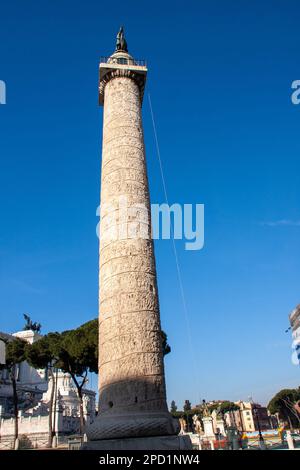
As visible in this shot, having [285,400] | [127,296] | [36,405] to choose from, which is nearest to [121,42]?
[127,296]

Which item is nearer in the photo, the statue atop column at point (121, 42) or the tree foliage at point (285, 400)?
the statue atop column at point (121, 42)

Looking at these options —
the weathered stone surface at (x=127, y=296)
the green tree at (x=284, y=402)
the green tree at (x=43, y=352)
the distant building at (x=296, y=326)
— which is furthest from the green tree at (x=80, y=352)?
the green tree at (x=284, y=402)

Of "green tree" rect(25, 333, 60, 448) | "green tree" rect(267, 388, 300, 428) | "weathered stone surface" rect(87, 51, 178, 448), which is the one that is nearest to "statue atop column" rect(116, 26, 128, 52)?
"weathered stone surface" rect(87, 51, 178, 448)

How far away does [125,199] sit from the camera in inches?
361

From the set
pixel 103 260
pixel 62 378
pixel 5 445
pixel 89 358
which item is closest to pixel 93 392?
pixel 62 378

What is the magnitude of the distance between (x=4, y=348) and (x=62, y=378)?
78.0 ft

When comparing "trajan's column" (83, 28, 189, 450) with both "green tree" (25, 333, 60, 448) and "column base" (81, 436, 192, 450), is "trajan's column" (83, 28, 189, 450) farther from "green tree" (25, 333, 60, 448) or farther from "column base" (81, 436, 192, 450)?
"green tree" (25, 333, 60, 448)

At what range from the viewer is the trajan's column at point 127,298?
23.0 feet

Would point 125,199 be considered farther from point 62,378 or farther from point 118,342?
point 62,378

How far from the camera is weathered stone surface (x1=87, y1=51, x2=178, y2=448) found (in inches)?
285

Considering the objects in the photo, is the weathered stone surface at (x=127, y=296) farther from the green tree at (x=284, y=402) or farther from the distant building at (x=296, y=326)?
the green tree at (x=284, y=402)

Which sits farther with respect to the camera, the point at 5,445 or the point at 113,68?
the point at 5,445

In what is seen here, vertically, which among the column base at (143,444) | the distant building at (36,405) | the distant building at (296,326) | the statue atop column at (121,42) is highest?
the statue atop column at (121,42)

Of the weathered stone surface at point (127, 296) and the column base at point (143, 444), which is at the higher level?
the weathered stone surface at point (127, 296)
